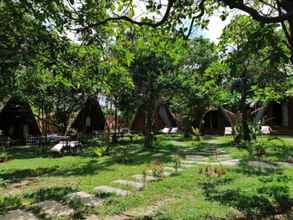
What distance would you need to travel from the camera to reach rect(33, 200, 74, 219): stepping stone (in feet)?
18.8

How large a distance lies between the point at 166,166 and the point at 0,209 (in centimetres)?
611

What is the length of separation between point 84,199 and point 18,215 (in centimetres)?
142

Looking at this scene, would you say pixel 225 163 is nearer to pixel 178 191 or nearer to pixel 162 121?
pixel 178 191

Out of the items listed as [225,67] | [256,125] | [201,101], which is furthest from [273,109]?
[225,67]

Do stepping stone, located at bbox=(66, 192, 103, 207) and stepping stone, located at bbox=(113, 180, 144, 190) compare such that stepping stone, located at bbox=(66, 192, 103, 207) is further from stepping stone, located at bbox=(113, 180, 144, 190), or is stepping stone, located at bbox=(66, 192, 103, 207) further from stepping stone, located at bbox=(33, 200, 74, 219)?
stepping stone, located at bbox=(113, 180, 144, 190)

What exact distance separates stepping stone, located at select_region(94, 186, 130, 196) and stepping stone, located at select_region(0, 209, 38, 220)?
1777 millimetres

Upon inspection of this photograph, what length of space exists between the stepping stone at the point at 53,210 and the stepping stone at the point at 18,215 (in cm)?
20

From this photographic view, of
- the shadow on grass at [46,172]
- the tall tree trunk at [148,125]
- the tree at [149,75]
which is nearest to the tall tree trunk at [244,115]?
the tree at [149,75]

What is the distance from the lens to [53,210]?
611cm

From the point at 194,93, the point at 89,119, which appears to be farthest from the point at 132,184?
the point at 89,119

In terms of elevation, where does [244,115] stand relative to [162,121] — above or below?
below

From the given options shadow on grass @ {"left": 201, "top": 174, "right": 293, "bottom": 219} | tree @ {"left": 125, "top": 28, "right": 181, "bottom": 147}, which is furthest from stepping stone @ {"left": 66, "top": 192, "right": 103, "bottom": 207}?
tree @ {"left": 125, "top": 28, "right": 181, "bottom": 147}

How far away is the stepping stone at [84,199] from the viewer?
648 centimetres

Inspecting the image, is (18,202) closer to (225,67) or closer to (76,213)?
(76,213)
